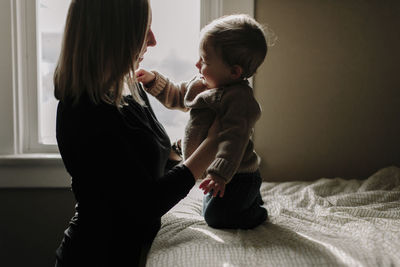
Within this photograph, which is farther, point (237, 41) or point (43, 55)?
point (43, 55)

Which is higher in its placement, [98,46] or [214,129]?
[98,46]

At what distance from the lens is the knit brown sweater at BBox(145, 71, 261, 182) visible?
99 centimetres

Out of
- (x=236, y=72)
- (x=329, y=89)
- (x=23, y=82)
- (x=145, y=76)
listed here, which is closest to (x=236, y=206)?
(x=236, y=72)

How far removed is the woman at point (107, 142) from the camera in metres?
0.88

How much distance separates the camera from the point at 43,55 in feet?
5.69

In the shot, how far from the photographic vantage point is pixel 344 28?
1732mm

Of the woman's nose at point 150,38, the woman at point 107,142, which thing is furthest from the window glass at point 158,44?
the woman at point 107,142

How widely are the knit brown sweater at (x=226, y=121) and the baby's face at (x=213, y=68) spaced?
3 centimetres

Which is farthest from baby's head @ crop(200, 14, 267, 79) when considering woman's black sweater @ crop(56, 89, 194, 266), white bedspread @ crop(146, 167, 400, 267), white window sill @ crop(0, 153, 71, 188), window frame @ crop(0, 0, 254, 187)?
white window sill @ crop(0, 153, 71, 188)

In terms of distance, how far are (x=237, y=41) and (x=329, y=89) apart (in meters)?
0.87

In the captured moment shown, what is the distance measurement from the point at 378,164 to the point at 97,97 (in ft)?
4.75

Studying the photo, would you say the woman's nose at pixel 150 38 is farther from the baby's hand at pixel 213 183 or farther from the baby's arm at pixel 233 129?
the baby's hand at pixel 213 183

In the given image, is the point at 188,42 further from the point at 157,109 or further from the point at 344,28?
the point at 344,28

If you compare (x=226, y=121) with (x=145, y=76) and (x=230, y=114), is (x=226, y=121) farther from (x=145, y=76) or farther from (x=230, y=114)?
(x=145, y=76)
